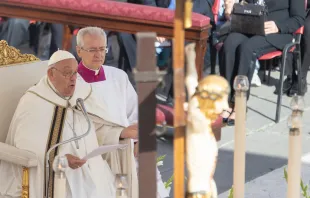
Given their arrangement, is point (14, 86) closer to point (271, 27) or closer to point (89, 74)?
point (89, 74)

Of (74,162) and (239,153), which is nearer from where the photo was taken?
(239,153)

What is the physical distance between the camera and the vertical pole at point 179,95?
8.80 ft

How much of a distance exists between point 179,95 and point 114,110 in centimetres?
220

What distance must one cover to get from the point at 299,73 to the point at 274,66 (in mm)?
692

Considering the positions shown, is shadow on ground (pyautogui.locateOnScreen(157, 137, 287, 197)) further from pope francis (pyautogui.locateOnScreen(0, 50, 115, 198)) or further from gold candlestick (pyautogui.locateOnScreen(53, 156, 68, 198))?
gold candlestick (pyautogui.locateOnScreen(53, 156, 68, 198))

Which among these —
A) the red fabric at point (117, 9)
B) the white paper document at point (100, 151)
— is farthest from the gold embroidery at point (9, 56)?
the red fabric at point (117, 9)

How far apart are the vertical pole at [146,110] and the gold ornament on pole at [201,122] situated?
11 cm

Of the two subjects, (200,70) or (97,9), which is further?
(97,9)

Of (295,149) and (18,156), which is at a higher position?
(295,149)

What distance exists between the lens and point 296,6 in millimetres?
7777

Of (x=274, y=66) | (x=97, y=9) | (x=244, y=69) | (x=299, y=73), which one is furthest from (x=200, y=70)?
(x=274, y=66)

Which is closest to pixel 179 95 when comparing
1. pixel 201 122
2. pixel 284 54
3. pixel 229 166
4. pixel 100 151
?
pixel 201 122

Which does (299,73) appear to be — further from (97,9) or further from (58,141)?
(58,141)

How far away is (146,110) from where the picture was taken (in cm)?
281
